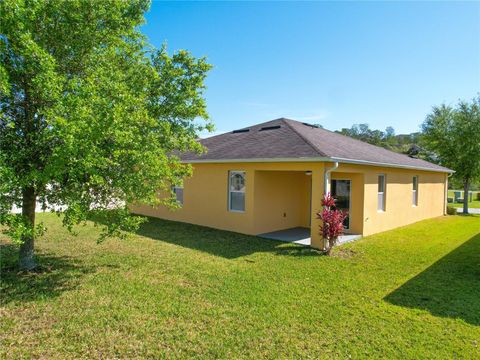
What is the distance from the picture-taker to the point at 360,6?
11.0 meters

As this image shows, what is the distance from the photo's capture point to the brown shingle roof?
33.1 ft

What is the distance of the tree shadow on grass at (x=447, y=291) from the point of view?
544 cm

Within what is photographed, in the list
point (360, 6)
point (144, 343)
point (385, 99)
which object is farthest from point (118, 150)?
point (385, 99)

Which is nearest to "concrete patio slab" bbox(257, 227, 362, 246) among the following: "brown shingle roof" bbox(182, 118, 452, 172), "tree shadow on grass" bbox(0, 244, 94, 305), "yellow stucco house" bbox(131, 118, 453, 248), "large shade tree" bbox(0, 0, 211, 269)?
"yellow stucco house" bbox(131, 118, 453, 248)

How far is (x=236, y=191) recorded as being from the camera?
1212 centimetres

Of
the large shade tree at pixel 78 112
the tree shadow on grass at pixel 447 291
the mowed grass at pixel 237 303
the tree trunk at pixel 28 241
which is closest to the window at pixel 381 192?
the mowed grass at pixel 237 303

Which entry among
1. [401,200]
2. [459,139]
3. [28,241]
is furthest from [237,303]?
[459,139]

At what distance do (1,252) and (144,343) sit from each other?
6429mm

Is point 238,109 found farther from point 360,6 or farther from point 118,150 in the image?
point 118,150

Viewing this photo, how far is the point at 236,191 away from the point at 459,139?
18.4 m

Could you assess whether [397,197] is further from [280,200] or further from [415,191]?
[280,200]

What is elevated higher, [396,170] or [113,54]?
[113,54]

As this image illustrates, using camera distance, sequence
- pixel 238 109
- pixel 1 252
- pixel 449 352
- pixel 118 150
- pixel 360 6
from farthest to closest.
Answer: pixel 238 109, pixel 360 6, pixel 1 252, pixel 118 150, pixel 449 352

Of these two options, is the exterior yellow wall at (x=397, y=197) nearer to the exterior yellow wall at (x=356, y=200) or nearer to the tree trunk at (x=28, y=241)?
the exterior yellow wall at (x=356, y=200)
